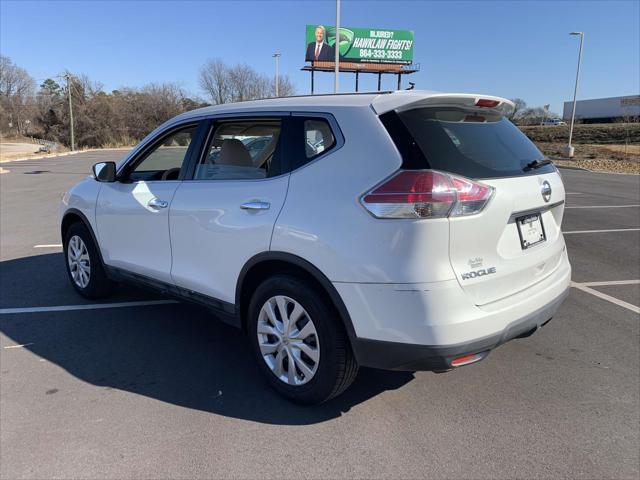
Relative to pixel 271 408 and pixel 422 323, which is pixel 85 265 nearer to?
pixel 271 408

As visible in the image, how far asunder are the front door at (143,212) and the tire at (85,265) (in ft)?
0.88

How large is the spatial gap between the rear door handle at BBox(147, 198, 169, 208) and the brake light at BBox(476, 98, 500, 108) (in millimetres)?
2282

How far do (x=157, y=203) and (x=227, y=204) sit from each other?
2.83ft

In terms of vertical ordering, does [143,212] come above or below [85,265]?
above

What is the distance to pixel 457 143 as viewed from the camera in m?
2.71

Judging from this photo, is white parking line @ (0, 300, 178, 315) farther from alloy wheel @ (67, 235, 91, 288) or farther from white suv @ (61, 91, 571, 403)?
white suv @ (61, 91, 571, 403)

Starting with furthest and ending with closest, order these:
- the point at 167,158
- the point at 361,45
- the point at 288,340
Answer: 1. the point at 361,45
2. the point at 167,158
3. the point at 288,340

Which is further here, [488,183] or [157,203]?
[157,203]

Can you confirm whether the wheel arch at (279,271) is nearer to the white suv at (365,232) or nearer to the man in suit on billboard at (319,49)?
the white suv at (365,232)

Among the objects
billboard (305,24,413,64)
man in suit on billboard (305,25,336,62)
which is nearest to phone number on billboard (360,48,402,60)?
billboard (305,24,413,64)

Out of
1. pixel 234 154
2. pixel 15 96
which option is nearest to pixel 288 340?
pixel 234 154

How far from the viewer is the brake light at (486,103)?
2952 millimetres

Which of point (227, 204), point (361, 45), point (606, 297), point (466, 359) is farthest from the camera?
point (361, 45)

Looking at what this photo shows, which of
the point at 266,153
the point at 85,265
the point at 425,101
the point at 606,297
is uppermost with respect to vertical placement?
the point at 425,101
